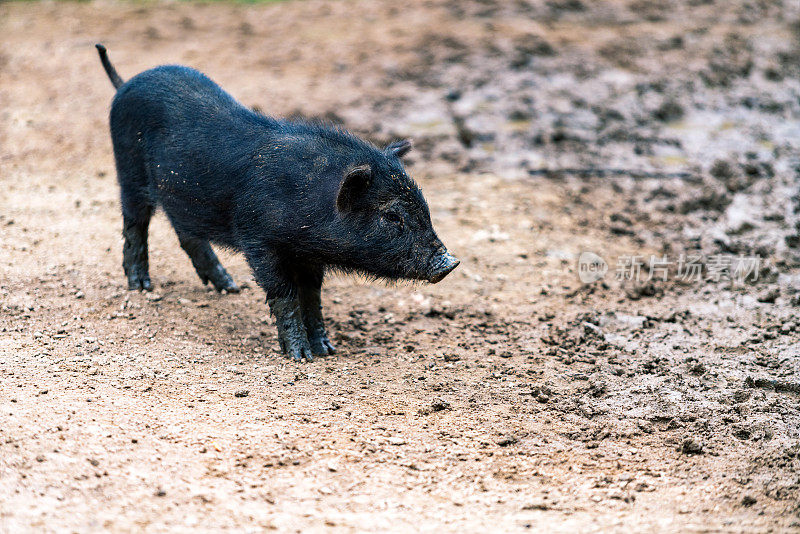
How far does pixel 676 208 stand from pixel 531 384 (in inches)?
143

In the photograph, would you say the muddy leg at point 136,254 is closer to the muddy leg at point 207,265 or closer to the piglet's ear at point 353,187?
the muddy leg at point 207,265

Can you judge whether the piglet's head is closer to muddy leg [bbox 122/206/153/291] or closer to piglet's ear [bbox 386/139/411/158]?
piglet's ear [bbox 386/139/411/158]

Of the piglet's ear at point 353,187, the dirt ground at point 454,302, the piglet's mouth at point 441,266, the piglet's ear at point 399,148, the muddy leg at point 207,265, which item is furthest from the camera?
the muddy leg at point 207,265

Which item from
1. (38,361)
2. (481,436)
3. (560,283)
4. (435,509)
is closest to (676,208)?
(560,283)

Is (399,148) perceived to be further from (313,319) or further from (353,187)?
(313,319)

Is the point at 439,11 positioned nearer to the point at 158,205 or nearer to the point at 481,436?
the point at 158,205

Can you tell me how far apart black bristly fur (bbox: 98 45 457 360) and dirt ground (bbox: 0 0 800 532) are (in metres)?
0.56

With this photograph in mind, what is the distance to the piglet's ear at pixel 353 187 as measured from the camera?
4.57m

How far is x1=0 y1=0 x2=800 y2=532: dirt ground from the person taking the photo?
11.9ft

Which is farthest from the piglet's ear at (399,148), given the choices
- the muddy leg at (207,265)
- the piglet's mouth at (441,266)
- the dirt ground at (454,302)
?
the muddy leg at (207,265)

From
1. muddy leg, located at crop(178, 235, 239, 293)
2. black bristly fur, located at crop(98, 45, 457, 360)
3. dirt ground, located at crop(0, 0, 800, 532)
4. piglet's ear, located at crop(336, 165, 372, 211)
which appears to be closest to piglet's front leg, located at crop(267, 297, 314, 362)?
black bristly fur, located at crop(98, 45, 457, 360)

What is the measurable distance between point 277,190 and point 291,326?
34.8 inches

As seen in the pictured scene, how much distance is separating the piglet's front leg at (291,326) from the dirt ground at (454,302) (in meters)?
0.17

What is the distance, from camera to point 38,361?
4.62 metres
